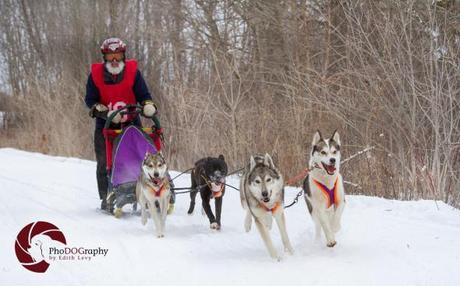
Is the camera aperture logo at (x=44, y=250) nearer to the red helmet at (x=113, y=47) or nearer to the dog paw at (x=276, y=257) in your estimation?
the dog paw at (x=276, y=257)

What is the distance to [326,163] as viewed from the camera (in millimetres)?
4332

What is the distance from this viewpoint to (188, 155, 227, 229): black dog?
5.37 m

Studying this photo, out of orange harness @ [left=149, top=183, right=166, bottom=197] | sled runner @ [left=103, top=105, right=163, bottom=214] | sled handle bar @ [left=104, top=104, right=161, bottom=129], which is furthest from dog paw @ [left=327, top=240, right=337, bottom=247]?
sled handle bar @ [left=104, top=104, right=161, bottom=129]

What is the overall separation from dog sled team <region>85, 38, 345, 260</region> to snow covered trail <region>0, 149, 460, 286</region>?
0.60 ft

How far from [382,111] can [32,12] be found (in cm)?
1586

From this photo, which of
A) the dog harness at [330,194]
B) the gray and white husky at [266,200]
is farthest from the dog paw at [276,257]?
the dog harness at [330,194]

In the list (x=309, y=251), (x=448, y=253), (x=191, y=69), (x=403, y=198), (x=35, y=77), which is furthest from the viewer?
(x=35, y=77)

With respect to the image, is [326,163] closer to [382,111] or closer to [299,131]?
[382,111]

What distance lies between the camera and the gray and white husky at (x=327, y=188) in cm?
432

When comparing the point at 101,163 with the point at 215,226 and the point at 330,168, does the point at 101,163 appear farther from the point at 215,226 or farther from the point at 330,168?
the point at 330,168

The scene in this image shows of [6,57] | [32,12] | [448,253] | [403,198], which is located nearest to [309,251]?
[448,253]

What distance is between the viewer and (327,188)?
439 centimetres

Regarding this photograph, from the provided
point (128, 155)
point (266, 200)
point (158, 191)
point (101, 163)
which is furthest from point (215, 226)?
point (101, 163)

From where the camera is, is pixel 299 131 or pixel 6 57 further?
pixel 6 57
